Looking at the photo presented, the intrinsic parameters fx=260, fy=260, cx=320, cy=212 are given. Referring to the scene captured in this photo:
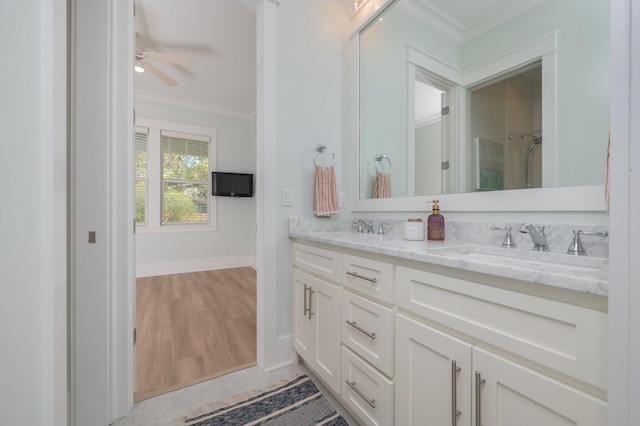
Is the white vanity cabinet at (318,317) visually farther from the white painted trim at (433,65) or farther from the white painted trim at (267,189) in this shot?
the white painted trim at (433,65)

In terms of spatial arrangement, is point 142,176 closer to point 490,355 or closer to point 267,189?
point 267,189

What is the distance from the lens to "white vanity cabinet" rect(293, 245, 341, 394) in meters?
1.28

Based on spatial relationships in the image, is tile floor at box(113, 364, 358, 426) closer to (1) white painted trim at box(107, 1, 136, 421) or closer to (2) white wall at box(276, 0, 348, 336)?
(1) white painted trim at box(107, 1, 136, 421)

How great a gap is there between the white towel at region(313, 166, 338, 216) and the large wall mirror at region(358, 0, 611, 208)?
23cm

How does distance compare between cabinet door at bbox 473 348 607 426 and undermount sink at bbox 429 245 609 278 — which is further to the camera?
undermount sink at bbox 429 245 609 278

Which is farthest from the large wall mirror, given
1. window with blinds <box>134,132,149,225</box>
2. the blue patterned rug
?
window with blinds <box>134,132,149,225</box>

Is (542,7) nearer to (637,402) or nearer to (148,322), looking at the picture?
(637,402)

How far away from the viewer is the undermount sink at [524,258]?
0.75 meters

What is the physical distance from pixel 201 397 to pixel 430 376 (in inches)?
48.7

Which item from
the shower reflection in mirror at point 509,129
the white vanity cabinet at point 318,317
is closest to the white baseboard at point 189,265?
the white vanity cabinet at point 318,317

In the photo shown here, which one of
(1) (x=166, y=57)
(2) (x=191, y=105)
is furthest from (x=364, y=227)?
(2) (x=191, y=105)

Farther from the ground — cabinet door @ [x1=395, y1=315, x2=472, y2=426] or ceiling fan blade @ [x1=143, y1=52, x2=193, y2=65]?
ceiling fan blade @ [x1=143, y1=52, x2=193, y2=65]

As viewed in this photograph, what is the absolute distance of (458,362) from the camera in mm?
757

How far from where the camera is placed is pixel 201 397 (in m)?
1.40
